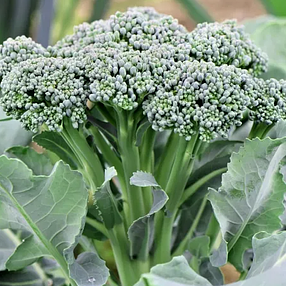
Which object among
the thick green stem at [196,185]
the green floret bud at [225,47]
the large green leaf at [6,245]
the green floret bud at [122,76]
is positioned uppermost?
the green floret bud at [225,47]

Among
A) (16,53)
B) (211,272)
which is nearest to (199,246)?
(211,272)

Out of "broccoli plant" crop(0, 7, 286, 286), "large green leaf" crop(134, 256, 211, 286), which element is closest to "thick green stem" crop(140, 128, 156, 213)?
"broccoli plant" crop(0, 7, 286, 286)

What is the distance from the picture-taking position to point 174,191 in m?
0.63

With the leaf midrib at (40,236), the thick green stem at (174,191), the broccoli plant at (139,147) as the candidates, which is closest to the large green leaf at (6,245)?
the broccoli plant at (139,147)

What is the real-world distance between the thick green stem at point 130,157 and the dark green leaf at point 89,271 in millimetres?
93

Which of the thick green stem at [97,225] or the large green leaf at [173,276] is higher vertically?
the large green leaf at [173,276]

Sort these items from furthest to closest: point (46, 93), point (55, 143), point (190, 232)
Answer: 1. point (190, 232)
2. point (55, 143)
3. point (46, 93)

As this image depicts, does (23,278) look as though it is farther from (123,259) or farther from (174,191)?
(174,191)

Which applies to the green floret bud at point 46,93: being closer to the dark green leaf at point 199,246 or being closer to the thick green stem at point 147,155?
the thick green stem at point 147,155

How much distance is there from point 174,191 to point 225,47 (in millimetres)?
202

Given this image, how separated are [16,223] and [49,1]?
0.82 meters

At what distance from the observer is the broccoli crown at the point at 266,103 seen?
58 cm

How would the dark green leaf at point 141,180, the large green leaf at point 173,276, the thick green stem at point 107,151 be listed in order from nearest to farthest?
the large green leaf at point 173,276 < the dark green leaf at point 141,180 < the thick green stem at point 107,151

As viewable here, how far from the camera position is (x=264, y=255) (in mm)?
495
